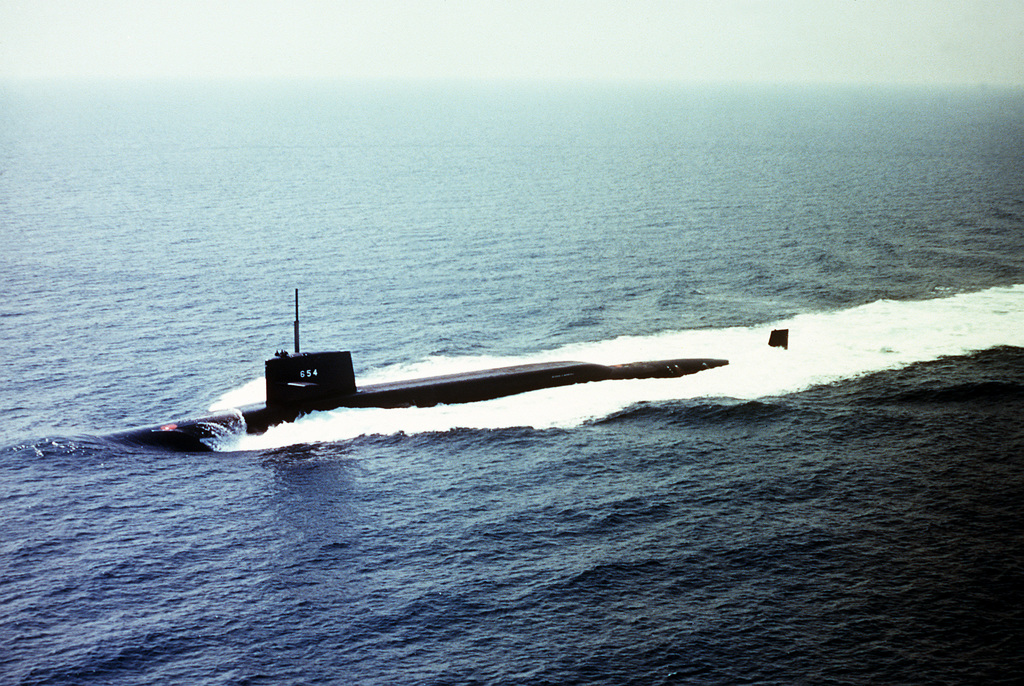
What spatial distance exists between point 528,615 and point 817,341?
3494 centimetres

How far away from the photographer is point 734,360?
5772 centimetres

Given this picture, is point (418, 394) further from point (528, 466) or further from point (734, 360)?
point (734, 360)

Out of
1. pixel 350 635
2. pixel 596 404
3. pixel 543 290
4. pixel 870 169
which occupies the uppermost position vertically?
pixel 870 169

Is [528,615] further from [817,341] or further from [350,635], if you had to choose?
[817,341]

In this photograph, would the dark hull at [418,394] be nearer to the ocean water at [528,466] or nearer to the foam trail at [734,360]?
the foam trail at [734,360]

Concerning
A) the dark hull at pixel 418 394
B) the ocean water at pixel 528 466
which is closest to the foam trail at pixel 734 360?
the ocean water at pixel 528 466

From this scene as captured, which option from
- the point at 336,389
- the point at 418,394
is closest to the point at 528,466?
the point at 418,394

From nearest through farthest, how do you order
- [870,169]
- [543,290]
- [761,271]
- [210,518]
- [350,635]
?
[350,635] < [210,518] < [543,290] < [761,271] < [870,169]

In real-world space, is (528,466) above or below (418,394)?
below

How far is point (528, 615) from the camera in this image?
32719mm

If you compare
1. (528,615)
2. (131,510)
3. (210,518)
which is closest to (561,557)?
(528,615)

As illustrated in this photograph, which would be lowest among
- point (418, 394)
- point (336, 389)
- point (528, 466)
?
point (528, 466)

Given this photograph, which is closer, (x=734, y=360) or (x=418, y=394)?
(x=418, y=394)

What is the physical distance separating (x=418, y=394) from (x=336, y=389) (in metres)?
4.53
